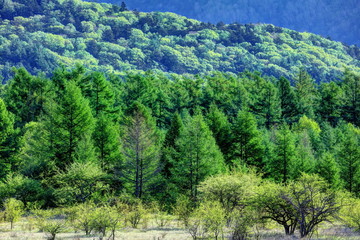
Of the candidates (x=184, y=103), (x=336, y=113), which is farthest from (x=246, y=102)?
(x=336, y=113)

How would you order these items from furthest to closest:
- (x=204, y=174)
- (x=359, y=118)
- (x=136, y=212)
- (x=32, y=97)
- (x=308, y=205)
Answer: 1. (x=359, y=118)
2. (x=32, y=97)
3. (x=204, y=174)
4. (x=136, y=212)
5. (x=308, y=205)

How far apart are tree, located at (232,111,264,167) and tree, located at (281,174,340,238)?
2734 centimetres

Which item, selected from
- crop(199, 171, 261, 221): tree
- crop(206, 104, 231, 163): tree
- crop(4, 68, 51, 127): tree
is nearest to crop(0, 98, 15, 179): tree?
crop(4, 68, 51, 127): tree

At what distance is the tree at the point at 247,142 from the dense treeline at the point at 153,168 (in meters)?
0.14

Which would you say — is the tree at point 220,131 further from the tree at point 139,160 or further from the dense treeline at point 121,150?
the tree at point 139,160

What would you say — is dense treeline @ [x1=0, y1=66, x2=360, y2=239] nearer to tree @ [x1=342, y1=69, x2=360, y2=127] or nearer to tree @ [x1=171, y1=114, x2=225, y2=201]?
tree @ [x1=171, y1=114, x2=225, y2=201]

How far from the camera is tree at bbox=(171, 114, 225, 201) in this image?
45.7 metres

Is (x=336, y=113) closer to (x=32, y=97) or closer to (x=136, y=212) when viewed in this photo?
(x=32, y=97)

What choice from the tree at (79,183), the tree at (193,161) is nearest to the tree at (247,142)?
the tree at (193,161)

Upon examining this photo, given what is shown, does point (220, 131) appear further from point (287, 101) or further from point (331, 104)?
point (331, 104)

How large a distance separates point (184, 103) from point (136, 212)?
160 feet

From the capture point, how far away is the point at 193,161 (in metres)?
46.0

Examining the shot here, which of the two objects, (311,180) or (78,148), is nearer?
(311,180)

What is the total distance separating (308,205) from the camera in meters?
27.2
